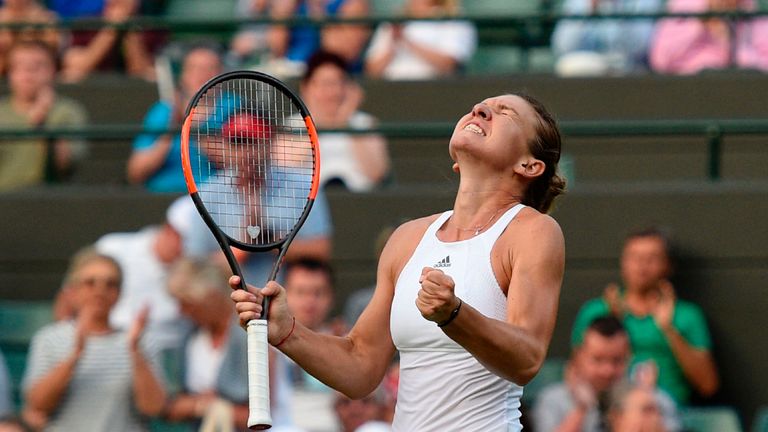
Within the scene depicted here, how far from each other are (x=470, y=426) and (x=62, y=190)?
510 cm

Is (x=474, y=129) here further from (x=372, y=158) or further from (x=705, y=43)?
(x=705, y=43)

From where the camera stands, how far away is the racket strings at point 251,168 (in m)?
4.50

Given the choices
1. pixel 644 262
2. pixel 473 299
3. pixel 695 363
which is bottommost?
pixel 695 363

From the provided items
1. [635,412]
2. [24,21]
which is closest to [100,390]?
[635,412]

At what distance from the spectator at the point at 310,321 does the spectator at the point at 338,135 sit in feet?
3.50

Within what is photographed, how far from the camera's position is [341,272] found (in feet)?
25.3

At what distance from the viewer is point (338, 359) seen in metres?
3.80

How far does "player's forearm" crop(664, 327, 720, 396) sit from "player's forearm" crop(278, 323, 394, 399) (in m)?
3.25

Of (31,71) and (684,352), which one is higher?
(31,71)

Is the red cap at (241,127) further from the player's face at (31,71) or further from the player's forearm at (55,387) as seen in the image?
the player's face at (31,71)

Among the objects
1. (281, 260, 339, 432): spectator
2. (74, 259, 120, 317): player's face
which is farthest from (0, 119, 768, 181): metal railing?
(74, 259, 120, 317): player's face

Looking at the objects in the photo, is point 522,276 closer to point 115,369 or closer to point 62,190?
point 115,369

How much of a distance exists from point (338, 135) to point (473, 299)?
4238 mm

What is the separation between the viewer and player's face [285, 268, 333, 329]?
6879mm
